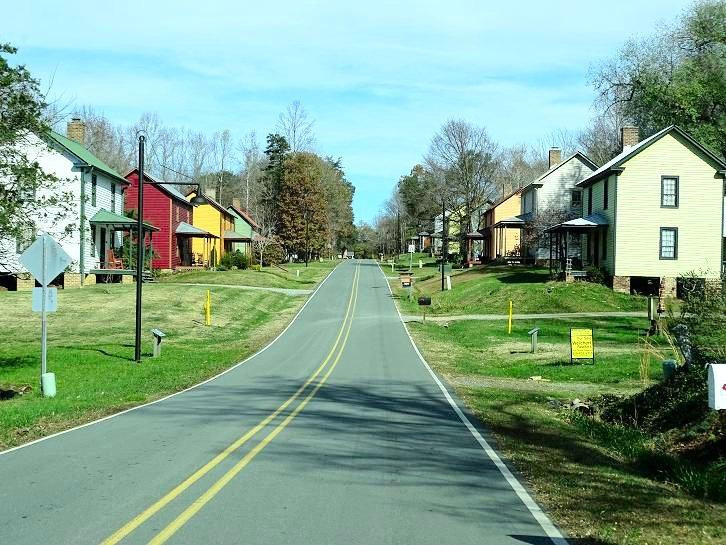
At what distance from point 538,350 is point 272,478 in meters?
23.0

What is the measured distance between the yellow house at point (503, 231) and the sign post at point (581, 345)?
4908 cm

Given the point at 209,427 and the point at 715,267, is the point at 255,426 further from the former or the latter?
the point at 715,267

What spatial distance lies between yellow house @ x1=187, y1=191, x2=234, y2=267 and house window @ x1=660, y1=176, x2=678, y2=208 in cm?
4548

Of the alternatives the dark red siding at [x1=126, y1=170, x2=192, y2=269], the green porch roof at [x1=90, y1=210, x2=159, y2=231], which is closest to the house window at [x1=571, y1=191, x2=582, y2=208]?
the dark red siding at [x1=126, y1=170, x2=192, y2=269]

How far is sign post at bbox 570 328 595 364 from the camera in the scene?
2539 centimetres

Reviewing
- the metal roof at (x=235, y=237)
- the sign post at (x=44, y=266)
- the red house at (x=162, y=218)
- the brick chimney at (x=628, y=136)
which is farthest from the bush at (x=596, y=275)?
the metal roof at (x=235, y=237)

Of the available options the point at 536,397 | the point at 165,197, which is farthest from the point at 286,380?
the point at 165,197

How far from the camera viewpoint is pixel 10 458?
33.9ft

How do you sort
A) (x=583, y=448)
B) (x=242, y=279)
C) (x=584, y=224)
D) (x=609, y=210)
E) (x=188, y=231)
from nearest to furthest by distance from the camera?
(x=583, y=448) → (x=584, y=224) → (x=609, y=210) → (x=242, y=279) → (x=188, y=231)

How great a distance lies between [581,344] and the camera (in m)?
25.5

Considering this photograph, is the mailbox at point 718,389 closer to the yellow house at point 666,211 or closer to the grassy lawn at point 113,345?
the grassy lawn at point 113,345

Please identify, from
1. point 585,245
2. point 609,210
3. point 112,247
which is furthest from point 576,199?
point 112,247

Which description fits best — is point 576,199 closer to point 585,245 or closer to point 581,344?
point 585,245

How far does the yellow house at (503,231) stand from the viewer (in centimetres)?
7850
